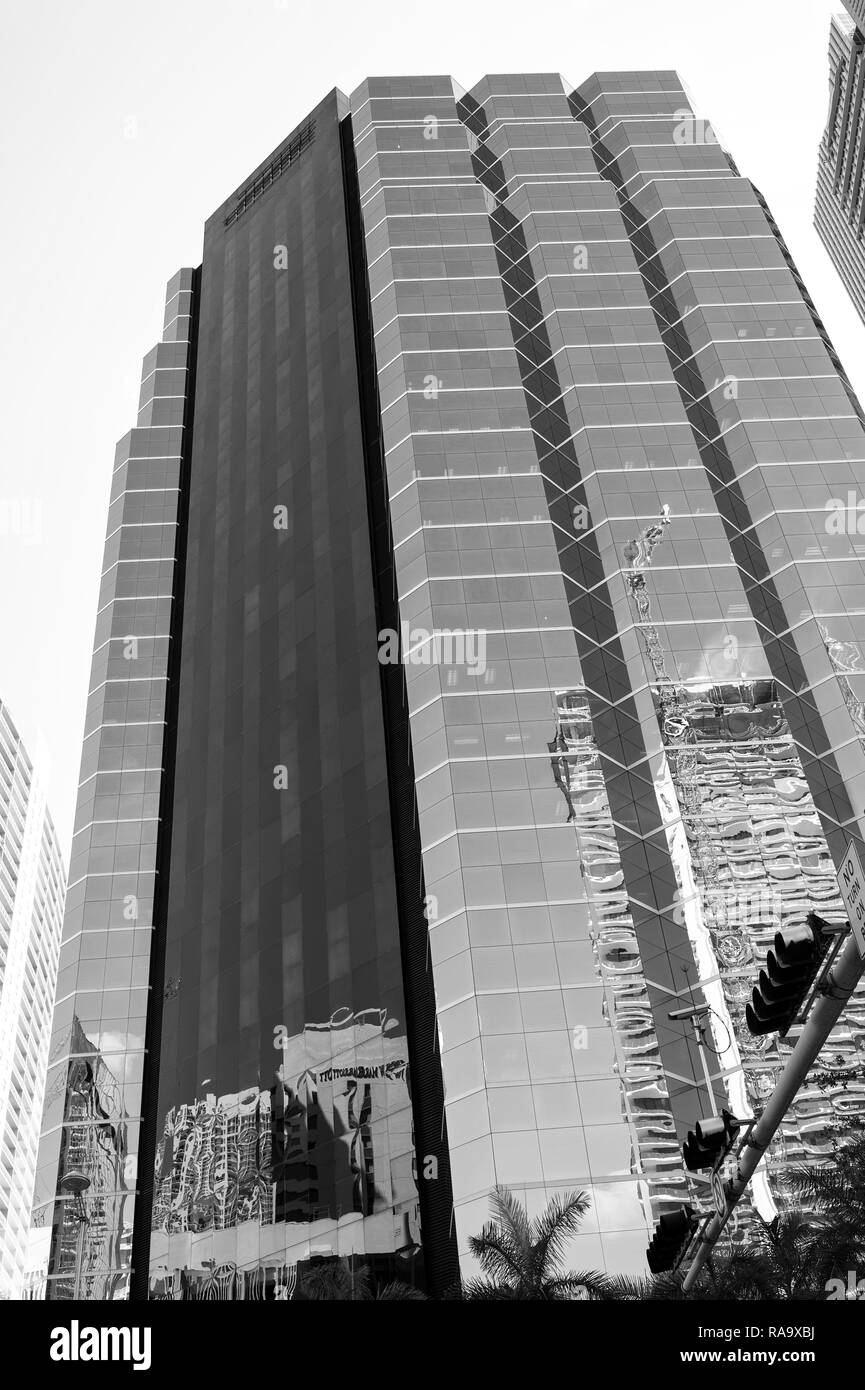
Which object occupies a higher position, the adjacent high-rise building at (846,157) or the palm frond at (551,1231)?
the adjacent high-rise building at (846,157)

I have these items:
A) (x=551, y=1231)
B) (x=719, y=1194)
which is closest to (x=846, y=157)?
(x=551, y=1231)

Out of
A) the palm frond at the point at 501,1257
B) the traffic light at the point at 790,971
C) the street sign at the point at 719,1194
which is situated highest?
the palm frond at the point at 501,1257

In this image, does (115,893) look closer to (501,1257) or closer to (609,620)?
(609,620)

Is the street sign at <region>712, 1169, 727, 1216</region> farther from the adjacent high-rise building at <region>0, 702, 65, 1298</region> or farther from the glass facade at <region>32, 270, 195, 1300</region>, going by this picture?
the adjacent high-rise building at <region>0, 702, 65, 1298</region>

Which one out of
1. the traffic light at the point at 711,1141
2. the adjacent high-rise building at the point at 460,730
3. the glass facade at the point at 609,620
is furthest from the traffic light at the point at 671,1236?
the glass facade at the point at 609,620

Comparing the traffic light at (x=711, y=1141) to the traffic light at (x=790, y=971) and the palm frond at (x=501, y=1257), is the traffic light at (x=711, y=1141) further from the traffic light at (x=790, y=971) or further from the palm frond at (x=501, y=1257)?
the palm frond at (x=501, y=1257)

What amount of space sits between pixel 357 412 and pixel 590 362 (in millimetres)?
14494

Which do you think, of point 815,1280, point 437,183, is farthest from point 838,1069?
point 437,183

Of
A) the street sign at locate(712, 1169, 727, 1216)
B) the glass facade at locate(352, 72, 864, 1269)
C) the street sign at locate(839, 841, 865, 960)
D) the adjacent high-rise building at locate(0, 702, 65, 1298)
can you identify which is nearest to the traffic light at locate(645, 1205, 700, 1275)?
the street sign at locate(712, 1169, 727, 1216)

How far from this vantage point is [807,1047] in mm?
11922

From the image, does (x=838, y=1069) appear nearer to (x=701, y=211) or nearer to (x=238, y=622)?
(x=238, y=622)

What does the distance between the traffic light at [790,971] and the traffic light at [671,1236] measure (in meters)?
Answer: 5.62

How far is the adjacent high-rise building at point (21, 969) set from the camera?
140 meters

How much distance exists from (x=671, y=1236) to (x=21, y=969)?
157 meters
